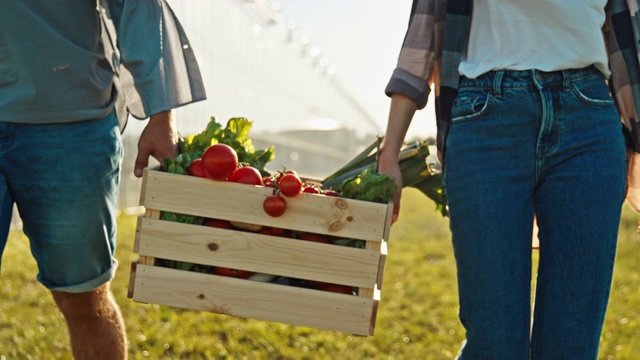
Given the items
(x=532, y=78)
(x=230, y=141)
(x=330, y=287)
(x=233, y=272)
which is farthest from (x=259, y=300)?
(x=532, y=78)

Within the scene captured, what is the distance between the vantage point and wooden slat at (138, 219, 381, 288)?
280cm

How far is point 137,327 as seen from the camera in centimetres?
520

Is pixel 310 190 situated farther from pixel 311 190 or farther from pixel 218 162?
pixel 218 162

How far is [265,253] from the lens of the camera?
281cm

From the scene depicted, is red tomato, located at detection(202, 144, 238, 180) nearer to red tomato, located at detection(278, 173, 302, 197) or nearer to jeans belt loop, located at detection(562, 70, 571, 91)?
red tomato, located at detection(278, 173, 302, 197)

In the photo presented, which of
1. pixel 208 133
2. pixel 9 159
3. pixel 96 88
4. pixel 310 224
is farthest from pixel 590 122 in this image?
pixel 9 159

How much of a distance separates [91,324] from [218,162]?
31.4 inches

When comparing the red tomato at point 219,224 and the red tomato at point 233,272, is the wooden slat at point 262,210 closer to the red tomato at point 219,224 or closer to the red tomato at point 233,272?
the red tomato at point 219,224

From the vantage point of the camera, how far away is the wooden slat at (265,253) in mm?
2805

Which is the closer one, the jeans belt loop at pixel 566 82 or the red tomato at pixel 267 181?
the jeans belt loop at pixel 566 82

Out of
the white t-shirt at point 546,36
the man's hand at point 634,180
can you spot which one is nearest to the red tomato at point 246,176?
the white t-shirt at point 546,36

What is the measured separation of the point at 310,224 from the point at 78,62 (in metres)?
0.89

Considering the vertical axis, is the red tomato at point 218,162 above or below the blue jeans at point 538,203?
below

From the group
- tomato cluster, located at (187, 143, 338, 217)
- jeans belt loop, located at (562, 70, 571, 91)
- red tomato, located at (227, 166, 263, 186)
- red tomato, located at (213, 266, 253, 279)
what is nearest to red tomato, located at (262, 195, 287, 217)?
tomato cluster, located at (187, 143, 338, 217)
